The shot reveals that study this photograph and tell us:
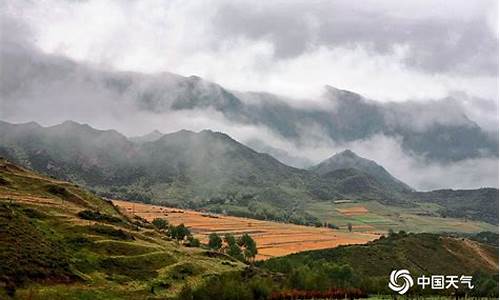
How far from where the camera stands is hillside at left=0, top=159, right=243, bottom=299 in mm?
94625

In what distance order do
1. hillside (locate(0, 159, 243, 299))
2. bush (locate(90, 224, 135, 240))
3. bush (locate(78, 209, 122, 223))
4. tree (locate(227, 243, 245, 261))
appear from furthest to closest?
tree (locate(227, 243, 245, 261))
bush (locate(78, 209, 122, 223))
bush (locate(90, 224, 135, 240))
hillside (locate(0, 159, 243, 299))

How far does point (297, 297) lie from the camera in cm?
8044

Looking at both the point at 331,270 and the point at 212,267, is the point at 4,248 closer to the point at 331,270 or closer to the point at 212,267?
the point at 212,267

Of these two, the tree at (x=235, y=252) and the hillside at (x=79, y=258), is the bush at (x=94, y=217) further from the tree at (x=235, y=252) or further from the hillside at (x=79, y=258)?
the tree at (x=235, y=252)

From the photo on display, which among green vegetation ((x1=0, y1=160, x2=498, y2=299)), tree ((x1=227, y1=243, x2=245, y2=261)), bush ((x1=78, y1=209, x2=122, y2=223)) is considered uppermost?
bush ((x1=78, y1=209, x2=122, y2=223))

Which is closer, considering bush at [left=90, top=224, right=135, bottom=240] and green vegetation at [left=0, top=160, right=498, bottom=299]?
green vegetation at [left=0, top=160, right=498, bottom=299]

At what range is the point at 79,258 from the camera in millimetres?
113750

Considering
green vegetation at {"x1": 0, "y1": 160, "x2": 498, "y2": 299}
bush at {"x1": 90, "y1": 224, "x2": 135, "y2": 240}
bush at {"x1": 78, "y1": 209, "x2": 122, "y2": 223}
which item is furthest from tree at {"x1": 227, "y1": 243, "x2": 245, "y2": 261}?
bush at {"x1": 90, "y1": 224, "x2": 135, "y2": 240}

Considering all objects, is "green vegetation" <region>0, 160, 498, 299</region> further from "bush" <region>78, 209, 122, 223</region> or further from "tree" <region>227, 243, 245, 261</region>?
"tree" <region>227, 243, 245, 261</region>

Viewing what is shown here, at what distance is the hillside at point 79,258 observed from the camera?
310 ft

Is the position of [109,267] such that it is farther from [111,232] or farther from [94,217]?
[94,217]

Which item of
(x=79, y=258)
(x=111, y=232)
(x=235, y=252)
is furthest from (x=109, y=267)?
(x=235, y=252)

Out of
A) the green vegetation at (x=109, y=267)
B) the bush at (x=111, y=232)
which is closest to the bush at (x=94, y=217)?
the green vegetation at (x=109, y=267)

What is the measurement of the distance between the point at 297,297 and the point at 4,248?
2162 inches
